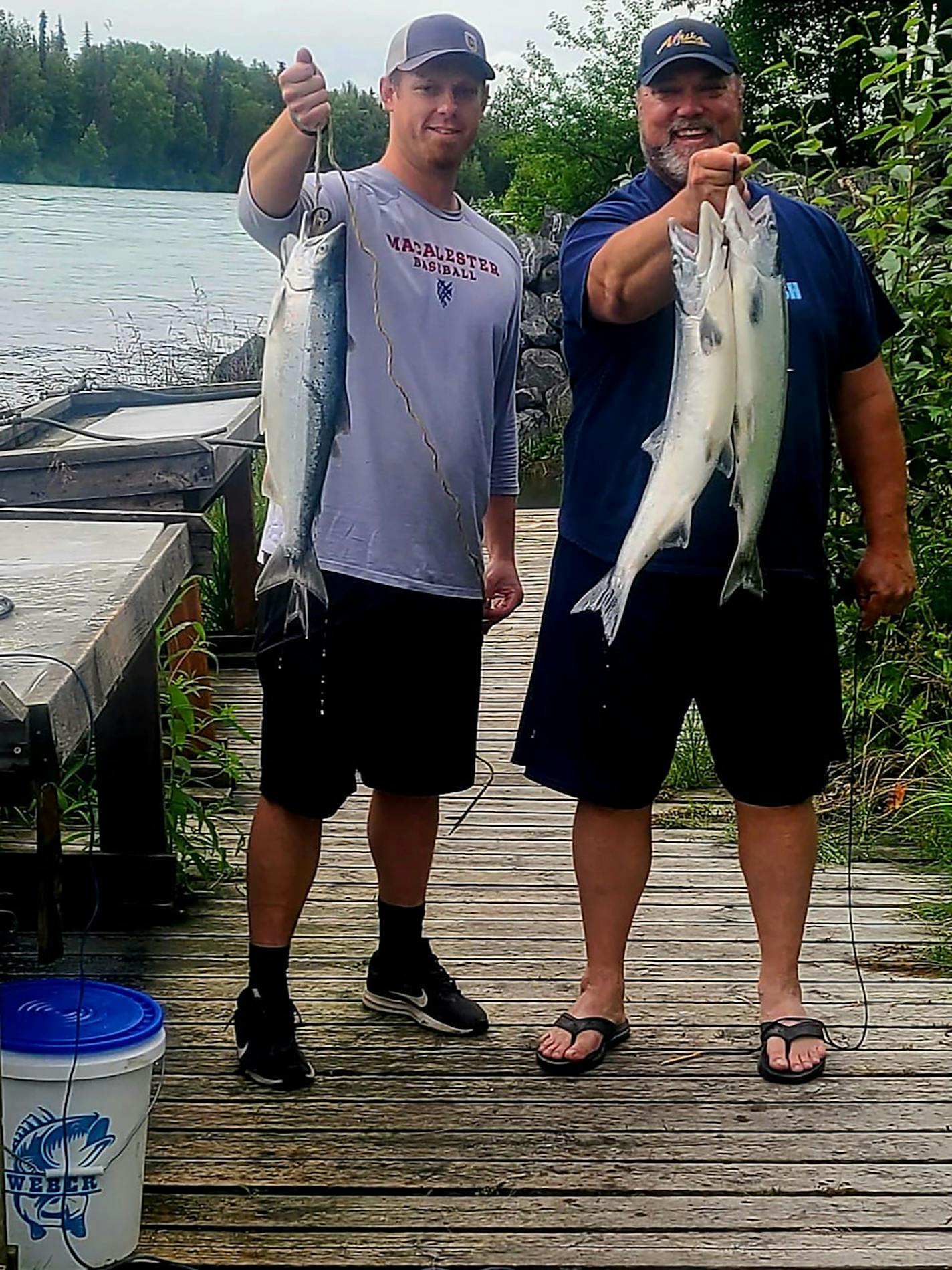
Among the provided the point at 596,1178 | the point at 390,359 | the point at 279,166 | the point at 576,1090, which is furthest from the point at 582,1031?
the point at 279,166

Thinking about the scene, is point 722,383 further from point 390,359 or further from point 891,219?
point 891,219

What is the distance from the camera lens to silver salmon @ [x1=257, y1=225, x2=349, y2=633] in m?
2.51

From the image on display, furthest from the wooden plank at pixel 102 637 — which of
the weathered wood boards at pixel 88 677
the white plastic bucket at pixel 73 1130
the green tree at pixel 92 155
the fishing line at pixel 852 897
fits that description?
the green tree at pixel 92 155

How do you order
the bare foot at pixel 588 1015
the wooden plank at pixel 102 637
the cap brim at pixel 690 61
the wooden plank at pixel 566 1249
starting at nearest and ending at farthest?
the wooden plank at pixel 102 637
the wooden plank at pixel 566 1249
the cap brim at pixel 690 61
the bare foot at pixel 588 1015

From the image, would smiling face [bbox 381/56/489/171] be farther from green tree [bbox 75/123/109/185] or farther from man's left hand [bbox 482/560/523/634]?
green tree [bbox 75/123/109/185]

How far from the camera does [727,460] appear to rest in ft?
8.71

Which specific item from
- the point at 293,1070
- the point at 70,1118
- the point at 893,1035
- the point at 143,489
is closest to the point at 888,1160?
the point at 893,1035

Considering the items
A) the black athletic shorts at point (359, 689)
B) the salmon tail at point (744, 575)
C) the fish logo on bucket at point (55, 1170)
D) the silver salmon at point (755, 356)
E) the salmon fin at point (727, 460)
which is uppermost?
the silver salmon at point (755, 356)

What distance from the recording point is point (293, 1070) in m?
3.02

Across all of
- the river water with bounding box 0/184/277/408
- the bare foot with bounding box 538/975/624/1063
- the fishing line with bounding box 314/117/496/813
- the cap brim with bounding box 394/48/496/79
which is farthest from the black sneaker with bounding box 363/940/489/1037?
the river water with bounding box 0/184/277/408

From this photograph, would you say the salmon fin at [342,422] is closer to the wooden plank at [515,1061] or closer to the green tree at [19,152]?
the wooden plank at [515,1061]

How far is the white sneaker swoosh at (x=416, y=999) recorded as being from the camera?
131 inches

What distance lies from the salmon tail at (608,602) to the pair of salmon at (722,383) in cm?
1

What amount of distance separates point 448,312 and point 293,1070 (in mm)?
1493
